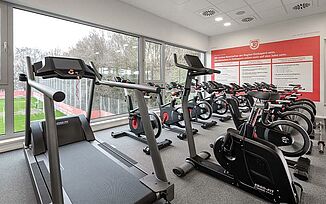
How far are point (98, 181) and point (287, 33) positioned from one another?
22.3 feet

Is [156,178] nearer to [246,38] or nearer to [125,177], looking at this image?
[125,177]

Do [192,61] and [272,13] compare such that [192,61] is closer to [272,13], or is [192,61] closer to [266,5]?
[266,5]

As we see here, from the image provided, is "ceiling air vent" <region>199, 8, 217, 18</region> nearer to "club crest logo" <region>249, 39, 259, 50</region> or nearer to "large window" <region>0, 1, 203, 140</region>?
"large window" <region>0, 1, 203, 140</region>

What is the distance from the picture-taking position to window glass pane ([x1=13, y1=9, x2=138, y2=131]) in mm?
3207

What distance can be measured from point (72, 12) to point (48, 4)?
41 cm

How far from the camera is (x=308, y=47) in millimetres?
5457

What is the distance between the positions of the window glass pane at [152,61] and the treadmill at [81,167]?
321 cm

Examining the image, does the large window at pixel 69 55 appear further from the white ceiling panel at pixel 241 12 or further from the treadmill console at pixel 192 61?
the white ceiling panel at pixel 241 12

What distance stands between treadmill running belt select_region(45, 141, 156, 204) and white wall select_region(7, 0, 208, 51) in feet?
8.93

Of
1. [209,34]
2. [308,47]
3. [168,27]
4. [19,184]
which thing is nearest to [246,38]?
[209,34]

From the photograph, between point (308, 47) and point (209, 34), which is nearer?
point (308, 47)

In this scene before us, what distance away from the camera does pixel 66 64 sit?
1667 millimetres

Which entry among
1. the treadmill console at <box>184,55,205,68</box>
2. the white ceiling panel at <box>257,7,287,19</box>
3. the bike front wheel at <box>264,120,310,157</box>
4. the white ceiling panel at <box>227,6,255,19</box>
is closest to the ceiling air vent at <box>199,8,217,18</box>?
the white ceiling panel at <box>227,6,255,19</box>

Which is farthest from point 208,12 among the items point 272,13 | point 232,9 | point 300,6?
point 300,6
